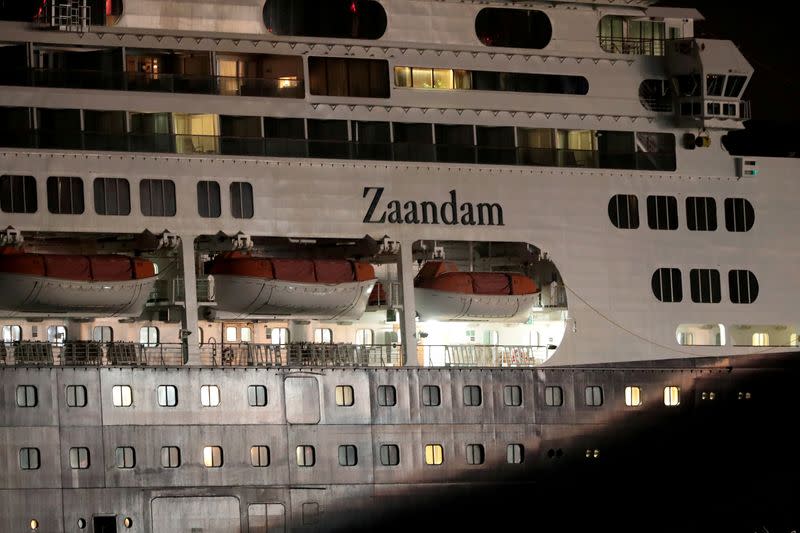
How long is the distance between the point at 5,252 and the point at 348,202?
24.6 ft

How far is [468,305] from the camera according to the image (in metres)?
41.5

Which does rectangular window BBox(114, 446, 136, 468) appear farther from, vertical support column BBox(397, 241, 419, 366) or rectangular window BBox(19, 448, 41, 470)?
vertical support column BBox(397, 241, 419, 366)

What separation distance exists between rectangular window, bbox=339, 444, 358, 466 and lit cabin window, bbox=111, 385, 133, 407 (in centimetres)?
460

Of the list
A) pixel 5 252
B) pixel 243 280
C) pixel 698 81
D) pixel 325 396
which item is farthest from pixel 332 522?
pixel 698 81

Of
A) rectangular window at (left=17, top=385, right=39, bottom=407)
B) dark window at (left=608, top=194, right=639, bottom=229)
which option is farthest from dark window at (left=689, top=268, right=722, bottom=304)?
rectangular window at (left=17, top=385, right=39, bottom=407)

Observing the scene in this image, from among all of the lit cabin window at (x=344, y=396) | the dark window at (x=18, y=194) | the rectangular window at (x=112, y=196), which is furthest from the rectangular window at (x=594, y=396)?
the dark window at (x=18, y=194)

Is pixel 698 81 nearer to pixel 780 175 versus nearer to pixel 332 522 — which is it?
pixel 780 175

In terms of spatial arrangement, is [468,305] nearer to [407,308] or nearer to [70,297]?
[407,308]

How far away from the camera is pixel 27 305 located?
37.9 m

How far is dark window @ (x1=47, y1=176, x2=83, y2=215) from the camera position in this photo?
38406mm

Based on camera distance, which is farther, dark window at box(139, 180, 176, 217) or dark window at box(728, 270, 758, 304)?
dark window at box(728, 270, 758, 304)

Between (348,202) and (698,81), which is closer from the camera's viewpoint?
(348,202)

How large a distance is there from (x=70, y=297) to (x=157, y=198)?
2.83 metres

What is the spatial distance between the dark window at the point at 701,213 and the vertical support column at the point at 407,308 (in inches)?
277
